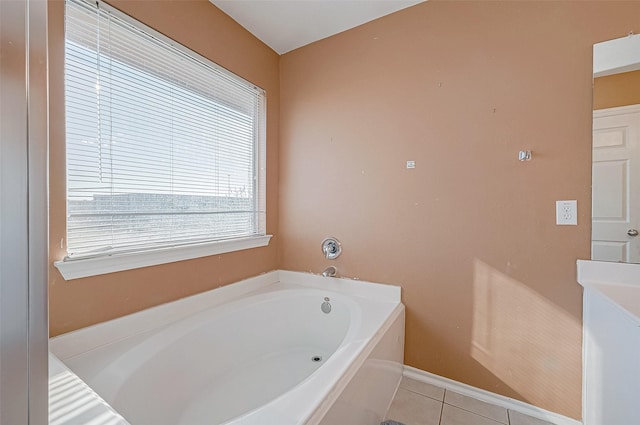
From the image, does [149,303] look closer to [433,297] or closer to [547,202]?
[433,297]

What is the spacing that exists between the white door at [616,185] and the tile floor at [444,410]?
956 mm

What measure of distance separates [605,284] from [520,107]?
3.15 ft

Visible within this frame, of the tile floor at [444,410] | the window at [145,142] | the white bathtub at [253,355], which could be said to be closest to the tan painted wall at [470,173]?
the tile floor at [444,410]

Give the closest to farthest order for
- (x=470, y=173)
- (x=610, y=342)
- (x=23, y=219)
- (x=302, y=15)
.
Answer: (x=23, y=219), (x=610, y=342), (x=470, y=173), (x=302, y=15)

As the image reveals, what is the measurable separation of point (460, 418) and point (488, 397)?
252 mm

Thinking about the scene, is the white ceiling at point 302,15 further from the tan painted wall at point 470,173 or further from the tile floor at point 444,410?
the tile floor at point 444,410

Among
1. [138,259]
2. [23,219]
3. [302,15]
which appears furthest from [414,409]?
[302,15]

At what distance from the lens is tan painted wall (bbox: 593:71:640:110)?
1.23 meters

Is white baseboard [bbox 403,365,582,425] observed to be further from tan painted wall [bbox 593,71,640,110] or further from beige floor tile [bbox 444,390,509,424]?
tan painted wall [bbox 593,71,640,110]

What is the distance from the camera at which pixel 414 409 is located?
1496 mm

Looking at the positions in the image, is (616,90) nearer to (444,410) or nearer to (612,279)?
(612,279)

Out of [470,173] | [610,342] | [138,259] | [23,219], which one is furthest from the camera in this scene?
[470,173]

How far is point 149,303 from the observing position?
1408 millimetres

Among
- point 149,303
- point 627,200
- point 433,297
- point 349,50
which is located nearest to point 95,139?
point 149,303
